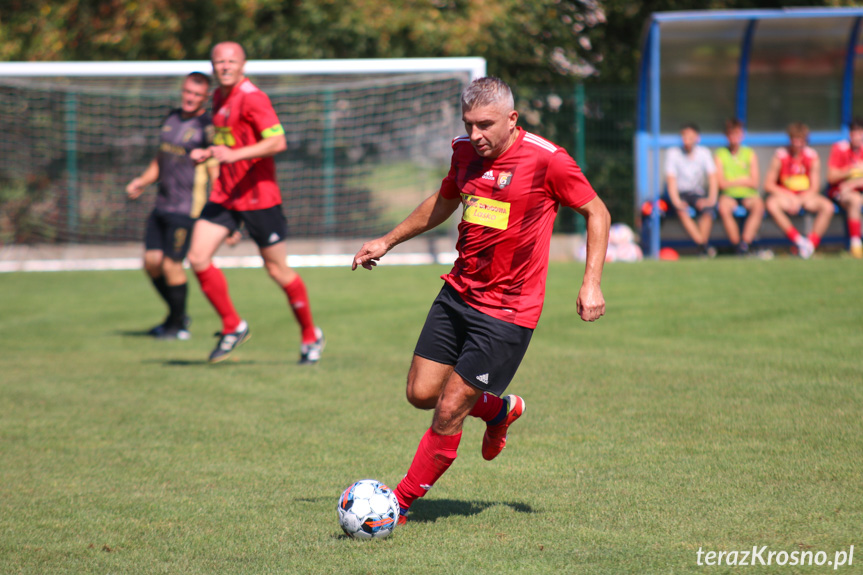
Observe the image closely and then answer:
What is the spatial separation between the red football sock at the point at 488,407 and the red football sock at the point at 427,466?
37 cm

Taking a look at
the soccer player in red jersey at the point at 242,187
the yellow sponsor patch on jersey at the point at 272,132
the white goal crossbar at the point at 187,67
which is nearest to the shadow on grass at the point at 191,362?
the soccer player in red jersey at the point at 242,187

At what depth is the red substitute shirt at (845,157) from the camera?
13.0 m

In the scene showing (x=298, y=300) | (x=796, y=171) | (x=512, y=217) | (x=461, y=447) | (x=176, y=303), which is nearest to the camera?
(x=512, y=217)

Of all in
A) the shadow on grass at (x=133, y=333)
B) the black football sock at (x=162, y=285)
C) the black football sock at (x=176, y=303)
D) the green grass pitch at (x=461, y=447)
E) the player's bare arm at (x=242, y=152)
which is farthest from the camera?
the shadow on grass at (x=133, y=333)

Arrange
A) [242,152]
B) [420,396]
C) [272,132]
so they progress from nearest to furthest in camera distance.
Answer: [420,396]
[242,152]
[272,132]

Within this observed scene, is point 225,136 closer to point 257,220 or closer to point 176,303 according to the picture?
point 257,220

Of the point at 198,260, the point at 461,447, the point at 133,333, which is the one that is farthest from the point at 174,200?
the point at 461,447

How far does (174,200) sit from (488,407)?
599cm

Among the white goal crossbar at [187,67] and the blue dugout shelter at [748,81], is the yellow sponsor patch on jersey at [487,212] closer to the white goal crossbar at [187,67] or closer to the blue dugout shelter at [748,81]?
the white goal crossbar at [187,67]

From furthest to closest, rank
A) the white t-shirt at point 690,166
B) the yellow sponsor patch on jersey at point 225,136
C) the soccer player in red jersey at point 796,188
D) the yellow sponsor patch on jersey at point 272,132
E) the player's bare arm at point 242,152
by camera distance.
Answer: the white t-shirt at point 690,166, the soccer player in red jersey at point 796,188, the yellow sponsor patch on jersey at point 225,136, the yellow sponsor patch on jersey at point 272,132, the player's bare arm at point 242,152

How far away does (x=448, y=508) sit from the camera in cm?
410

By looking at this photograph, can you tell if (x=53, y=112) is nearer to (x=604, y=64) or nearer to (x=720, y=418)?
(x=604, y=64)

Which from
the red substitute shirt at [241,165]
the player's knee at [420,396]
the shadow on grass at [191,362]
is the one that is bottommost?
the shadow on grass at [191,362]

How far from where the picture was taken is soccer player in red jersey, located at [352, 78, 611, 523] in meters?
3.82
